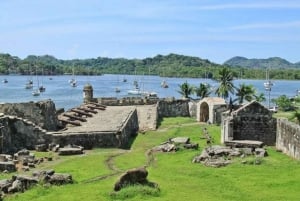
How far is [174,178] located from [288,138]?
1105 centimetres

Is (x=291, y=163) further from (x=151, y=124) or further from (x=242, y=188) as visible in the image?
(x=151, y=124)

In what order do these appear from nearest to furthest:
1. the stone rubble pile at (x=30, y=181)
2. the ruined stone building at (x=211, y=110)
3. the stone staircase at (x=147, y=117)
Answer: the stone rubble pile at (x=30, y=181) → the stone staircase at (x=147, y=117) → the ruined stone building at (x=211, y=110)

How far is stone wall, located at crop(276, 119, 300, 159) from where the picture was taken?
30727mm

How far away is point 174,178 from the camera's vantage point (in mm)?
24672

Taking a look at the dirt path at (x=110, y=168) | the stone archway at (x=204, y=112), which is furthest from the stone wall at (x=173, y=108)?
the dirt path at (x=110, y=168)

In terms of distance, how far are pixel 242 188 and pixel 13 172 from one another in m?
12.0

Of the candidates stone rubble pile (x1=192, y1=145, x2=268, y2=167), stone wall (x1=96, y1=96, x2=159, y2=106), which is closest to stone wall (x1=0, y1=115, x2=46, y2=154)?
stone rubble pile (x1=192, y1=145, x2=268, y2=167)

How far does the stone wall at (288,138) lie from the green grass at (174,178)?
65 centimetres

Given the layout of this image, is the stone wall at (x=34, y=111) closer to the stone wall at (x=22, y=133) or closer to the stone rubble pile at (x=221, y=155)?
the stone wall at (x=22, y=133)

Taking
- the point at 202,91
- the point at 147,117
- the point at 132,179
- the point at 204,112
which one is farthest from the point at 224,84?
the point at 132,179

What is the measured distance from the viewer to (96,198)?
67.7 feet

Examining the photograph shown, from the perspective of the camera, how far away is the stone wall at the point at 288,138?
1210 inches

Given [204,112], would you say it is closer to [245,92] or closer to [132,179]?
[245,92]

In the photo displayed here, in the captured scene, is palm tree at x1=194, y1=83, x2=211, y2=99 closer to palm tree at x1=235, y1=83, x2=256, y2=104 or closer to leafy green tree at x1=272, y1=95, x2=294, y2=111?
palm tree at x1=235, y1=83, x2=256, y2=104
